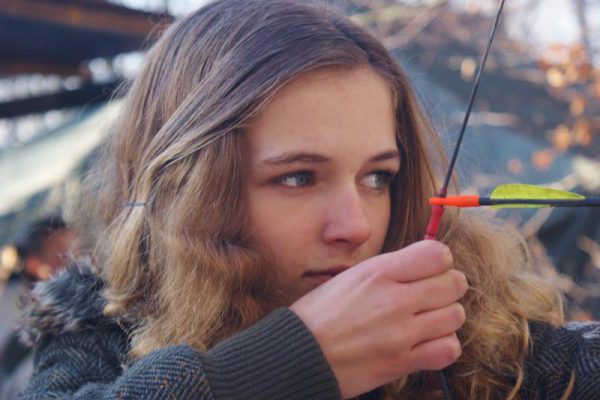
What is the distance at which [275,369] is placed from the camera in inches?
36.9

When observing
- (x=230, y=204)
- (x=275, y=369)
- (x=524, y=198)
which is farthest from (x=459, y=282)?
(x=230, y=204)

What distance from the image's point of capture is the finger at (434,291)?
96 cm

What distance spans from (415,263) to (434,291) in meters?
0.05

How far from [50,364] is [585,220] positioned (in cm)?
271

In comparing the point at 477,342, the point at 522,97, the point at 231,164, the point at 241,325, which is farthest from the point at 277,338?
the point at 522,97

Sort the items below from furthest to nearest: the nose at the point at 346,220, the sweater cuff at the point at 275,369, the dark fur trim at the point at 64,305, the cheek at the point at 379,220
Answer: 1. the dark fur trim at the point at 64,305
2. the cheek at the point at 379,220
3. the nose at the point at 346,220
4. the sweater cuff at the point at 275,369

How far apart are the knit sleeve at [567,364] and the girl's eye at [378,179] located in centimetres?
39

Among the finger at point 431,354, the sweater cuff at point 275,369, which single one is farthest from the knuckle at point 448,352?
the sweater cuff at point 275,369

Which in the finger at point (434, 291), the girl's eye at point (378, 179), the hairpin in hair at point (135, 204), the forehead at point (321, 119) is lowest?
the finger at point (434, 291)

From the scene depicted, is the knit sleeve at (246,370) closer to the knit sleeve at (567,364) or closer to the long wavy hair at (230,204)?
the long wavy hair at (230,204)

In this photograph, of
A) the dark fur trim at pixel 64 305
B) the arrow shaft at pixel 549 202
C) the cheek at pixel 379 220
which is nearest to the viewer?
the arrow shaft at pixel 549 202

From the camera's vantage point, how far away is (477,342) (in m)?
1.22

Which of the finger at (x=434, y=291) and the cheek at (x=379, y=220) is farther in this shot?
the cheek at (x=379, y=220)

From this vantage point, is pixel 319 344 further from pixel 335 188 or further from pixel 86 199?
pixel 86 199
